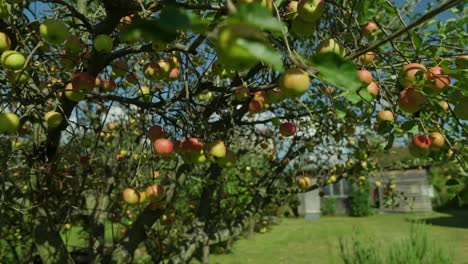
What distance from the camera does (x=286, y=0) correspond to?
74.2 inches

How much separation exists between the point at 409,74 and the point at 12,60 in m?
1.88

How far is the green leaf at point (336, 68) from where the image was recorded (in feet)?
2.73

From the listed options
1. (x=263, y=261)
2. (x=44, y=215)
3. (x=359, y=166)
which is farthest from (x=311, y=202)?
(x=44, y=215)

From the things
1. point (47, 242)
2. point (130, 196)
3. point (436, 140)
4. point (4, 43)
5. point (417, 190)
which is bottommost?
point (47, 242)

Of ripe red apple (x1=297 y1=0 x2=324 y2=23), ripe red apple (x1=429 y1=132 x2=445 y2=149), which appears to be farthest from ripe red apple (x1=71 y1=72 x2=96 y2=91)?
ripe red apple (x1=429 y1=132 x2=445 y2=149)

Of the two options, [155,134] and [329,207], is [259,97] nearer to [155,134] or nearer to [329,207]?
[155,134]

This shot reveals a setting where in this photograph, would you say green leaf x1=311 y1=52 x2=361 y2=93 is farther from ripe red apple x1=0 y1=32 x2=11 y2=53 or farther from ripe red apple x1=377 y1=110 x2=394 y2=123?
ripe red apple x1=0 y1=32 x2=11 y2=53

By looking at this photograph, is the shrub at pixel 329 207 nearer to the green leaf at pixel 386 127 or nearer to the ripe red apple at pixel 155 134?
the ripe red apple at pixel 155 134

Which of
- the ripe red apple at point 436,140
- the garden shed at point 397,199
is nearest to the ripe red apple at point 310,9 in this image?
the ripe red apple at point 436,140

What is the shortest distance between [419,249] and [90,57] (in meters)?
6.83

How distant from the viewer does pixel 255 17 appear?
2.18 feet

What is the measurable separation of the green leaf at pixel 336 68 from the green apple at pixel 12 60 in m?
1.61

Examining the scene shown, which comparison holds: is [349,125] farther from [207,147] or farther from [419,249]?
[419,249]

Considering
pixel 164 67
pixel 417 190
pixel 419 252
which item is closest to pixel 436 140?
pixel 164 67
